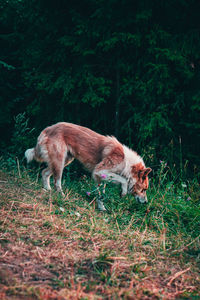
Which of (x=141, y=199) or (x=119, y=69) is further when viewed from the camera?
(x=119, y=69)

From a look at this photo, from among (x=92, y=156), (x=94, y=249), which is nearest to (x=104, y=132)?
(x=92, y=156)

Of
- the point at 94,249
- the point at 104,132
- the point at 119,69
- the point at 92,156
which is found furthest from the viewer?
the point at 104,132

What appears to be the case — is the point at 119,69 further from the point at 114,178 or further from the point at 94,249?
the point at 94,249

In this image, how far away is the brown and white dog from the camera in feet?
16.8

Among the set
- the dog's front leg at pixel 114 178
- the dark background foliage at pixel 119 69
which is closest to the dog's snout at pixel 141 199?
the dog's front leg at pixel 114 178

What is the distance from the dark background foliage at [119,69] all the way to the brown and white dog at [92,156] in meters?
0.66

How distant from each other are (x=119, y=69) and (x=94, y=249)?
4.94 meters

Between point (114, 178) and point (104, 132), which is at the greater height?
point (104, 132)

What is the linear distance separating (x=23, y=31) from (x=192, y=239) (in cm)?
723

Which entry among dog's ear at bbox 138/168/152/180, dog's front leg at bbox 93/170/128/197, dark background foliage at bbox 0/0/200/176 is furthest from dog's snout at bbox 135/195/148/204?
dark background foliage at bbox 0/0/200/176

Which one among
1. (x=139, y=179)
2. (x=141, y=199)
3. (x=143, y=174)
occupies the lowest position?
(x=141, y=199)

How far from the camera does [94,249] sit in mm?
2902

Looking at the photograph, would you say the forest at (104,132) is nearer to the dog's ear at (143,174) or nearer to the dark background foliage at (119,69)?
the dark background foliage at (119,69)

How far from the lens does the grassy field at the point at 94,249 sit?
7.29ft
